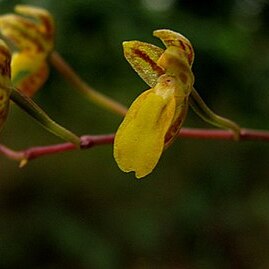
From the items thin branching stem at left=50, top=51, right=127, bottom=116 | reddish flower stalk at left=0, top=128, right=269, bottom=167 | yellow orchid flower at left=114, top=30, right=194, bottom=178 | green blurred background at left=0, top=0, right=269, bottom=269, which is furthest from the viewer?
green blurred background at left=0, top=0, right=269, bottom=269

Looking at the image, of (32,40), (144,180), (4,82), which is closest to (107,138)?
(4,82)

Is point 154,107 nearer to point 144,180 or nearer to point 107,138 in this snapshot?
point 107,138

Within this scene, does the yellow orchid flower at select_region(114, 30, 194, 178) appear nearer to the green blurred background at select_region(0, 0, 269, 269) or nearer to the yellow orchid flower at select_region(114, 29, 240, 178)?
the yellow orchid flower at select_region(114, 29, 240, 178)

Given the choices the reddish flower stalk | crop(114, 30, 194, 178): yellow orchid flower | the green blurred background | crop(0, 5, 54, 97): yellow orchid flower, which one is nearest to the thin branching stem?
crop(0, 5, 54, 97): yellow orchid flower

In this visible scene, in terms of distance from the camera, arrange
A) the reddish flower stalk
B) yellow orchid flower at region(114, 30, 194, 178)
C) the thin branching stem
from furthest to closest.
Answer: the thin branching stem, the reddish flower stalk, yellow orchid flower at region(114, 30, 194, 178)

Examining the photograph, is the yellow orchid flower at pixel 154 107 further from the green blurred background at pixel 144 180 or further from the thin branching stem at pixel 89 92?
the green blurred background at pixel 144 180
